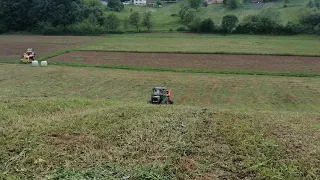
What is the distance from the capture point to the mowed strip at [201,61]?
35250 mm

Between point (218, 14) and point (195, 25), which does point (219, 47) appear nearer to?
point (195, 25)

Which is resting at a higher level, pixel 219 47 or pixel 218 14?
pixel 218 14

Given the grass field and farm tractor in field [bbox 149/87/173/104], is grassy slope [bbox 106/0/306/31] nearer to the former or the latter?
farm tractor in field [bbox 149/87/173/104]

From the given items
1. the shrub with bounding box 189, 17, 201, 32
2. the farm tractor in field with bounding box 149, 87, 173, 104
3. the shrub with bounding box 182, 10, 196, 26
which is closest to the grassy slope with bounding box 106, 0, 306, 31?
the shrub with bounding box 182, 10, 196, 26

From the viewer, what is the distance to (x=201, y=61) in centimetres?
3866

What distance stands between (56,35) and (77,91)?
154 feet

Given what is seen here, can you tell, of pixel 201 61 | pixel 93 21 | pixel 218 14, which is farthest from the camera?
pixel 218 14

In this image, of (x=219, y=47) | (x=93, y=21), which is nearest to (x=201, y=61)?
(x=219, y=47)

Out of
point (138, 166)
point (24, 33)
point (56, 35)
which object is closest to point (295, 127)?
point (138, 166)

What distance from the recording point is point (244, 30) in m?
67.9

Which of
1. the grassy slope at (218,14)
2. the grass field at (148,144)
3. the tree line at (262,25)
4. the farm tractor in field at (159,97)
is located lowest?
the farm tractor in field at (159,97)

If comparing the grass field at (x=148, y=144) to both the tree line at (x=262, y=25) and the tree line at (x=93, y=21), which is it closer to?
the tree line at (x=262, y=25)

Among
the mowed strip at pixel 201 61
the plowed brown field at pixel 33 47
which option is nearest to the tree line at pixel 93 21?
the plowed brown field at pixel 33 47

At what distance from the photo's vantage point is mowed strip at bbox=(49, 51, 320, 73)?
35.2 m
